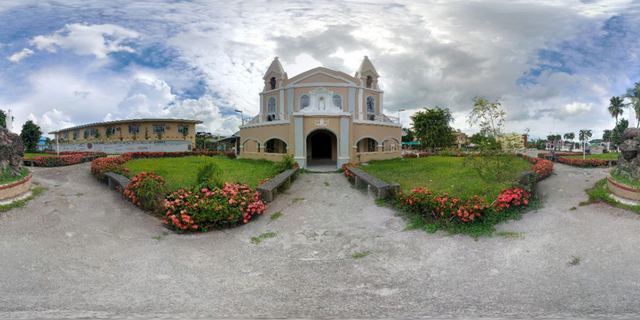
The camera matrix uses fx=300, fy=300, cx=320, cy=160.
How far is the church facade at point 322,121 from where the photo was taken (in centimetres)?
1509

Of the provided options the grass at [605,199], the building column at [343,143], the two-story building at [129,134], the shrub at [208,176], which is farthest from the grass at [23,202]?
the two-story building at [129,134]

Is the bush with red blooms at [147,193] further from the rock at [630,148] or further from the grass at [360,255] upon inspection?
the rock at [630,148]

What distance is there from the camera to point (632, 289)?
3.66 metres

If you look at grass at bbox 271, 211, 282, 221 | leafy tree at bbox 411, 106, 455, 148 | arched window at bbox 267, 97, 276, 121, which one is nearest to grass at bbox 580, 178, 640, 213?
grass at bbox 271, 211, 282, 221

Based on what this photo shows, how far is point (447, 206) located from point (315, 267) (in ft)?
9.58

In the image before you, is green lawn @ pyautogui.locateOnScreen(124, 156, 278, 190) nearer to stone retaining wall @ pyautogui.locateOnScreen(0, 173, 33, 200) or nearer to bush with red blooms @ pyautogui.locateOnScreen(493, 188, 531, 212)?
stone retaining wall @ pyautogui.locateOnScreen(0, 173, 33, 200)

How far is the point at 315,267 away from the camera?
4547mm

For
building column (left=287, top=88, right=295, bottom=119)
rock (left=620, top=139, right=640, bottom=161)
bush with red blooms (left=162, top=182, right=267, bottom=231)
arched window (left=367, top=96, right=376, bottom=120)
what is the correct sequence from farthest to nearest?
arched window (left=367, top=96, right=376, bottom=120)
building column (left=287, top=88, right=295, bottom=119)
rock (left=620, top=139, right=640, bottom=161)
bush with red blooms (left=162, top=182, right=267, bottom=231)

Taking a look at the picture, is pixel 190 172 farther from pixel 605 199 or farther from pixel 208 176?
pixel 605 199

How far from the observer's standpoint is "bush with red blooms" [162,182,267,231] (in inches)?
230

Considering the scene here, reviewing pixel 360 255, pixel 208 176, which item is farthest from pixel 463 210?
pixel 208 176

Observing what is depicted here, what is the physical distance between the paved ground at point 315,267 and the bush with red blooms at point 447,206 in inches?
19.7

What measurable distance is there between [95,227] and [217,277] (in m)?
3.42

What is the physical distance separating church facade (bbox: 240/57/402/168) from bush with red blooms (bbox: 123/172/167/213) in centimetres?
823
